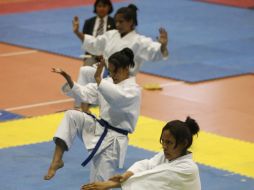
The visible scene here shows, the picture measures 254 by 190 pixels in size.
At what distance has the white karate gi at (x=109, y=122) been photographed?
25.5 ft

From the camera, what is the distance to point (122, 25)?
395 inches

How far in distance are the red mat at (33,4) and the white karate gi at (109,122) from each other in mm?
12622

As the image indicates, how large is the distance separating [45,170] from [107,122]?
64.9 inches

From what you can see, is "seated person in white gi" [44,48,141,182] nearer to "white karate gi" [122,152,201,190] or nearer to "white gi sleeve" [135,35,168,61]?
"white karate gi" [122,152,201,190]

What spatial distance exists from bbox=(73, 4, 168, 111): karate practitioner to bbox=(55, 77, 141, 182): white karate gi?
2.13 m

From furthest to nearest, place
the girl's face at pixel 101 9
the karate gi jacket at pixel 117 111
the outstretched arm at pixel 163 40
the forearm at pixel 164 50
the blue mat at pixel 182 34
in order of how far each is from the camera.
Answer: the blue mat at pixel 182 34 < the girl's face at pixel 101 9 < the forearm at pixel 164 50 < the outstretched arm at pixel 163 40 < the karate gi jacket at pixel 117 111

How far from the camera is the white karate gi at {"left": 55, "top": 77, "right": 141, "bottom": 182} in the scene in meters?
7.77

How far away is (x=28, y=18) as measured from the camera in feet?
63.6

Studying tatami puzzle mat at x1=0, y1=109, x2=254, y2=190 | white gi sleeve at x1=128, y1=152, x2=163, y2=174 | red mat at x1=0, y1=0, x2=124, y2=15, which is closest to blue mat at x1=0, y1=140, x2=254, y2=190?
tatami puzzle mat at x1=0, y1=109, x2=254, y2=190

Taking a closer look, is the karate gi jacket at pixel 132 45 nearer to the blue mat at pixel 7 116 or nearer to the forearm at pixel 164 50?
the forearm at pixel 164 50

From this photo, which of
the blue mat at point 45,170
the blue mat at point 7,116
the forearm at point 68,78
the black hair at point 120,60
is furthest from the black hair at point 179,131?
the blue mat at point 7,116

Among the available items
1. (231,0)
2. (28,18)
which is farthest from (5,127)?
(231,0)

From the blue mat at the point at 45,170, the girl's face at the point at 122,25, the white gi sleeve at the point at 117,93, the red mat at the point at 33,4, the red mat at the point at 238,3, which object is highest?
the girl's face at the point at 122,25

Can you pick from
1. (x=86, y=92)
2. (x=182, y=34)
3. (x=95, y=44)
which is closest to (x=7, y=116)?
(x=95, y=44)
